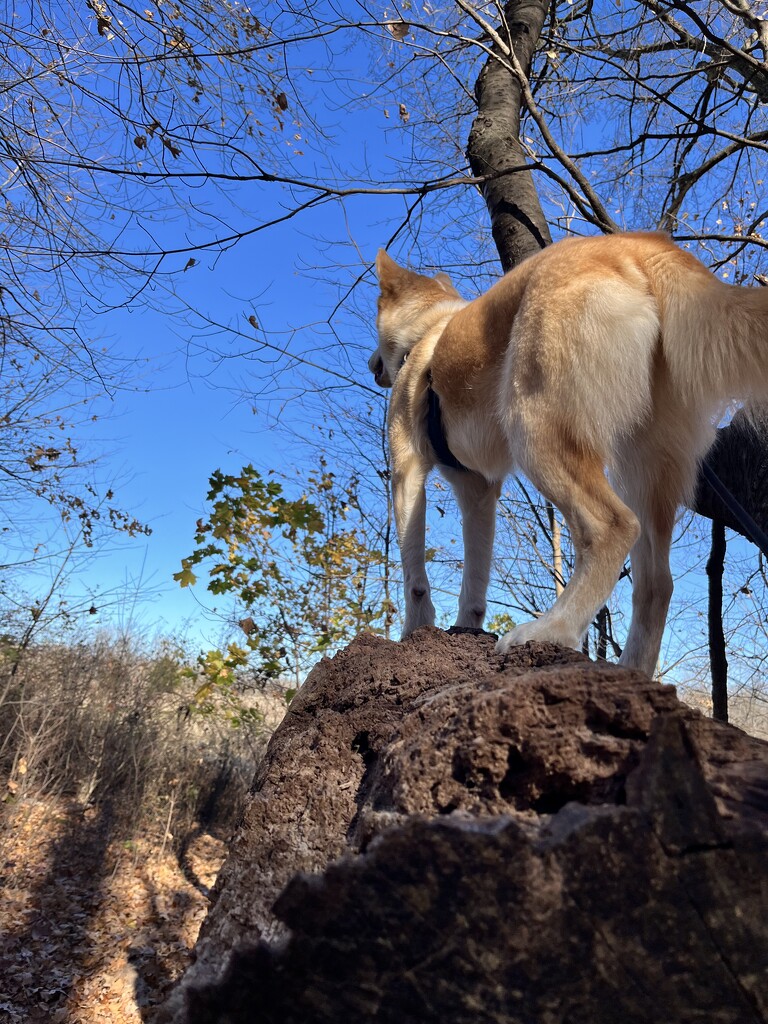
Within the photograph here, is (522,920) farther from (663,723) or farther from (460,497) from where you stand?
(460,497)

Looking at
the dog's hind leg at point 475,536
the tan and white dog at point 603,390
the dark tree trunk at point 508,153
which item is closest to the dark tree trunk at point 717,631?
the tan and white dog at point 603,390

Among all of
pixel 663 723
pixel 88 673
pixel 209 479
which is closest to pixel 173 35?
pixel 209 479

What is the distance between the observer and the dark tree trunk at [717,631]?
447 cm

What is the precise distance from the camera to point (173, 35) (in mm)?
4480

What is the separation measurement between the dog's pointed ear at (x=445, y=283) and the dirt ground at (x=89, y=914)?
5682 mm

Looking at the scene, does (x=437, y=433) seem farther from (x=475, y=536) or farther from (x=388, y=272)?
(x=388, y=272)

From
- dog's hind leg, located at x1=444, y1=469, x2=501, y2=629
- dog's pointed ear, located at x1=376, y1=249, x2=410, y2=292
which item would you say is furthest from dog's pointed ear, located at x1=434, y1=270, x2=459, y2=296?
dog's hind leg, located at x1=444, y1=469, x2=501, y2=629

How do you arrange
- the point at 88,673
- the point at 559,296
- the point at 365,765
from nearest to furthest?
1. the point at 365,765
2. the point at 559,296
3. the point at 88,673

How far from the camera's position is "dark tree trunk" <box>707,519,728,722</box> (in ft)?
14.7

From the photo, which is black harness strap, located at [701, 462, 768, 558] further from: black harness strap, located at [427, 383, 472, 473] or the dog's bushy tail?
black harness strap, located at [427, 383, 472, 473]

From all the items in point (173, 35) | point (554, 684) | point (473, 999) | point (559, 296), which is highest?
point (173, 35)

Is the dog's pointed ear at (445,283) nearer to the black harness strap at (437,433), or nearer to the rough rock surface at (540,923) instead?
the black harness strap at (437,433)

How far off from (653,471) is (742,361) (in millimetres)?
803

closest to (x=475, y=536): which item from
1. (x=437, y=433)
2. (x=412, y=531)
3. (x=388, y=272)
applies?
(x=412, y=531)
